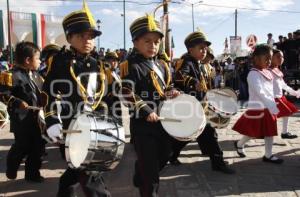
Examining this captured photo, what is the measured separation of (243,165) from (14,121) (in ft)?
9.78

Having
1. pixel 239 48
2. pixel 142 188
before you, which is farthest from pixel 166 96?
pixel 239 48

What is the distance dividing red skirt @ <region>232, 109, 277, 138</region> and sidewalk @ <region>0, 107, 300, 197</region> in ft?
1.34

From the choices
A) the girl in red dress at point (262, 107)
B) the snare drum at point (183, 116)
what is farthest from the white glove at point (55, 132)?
the girl in red dress at point (262, 107)

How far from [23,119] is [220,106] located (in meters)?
2.32

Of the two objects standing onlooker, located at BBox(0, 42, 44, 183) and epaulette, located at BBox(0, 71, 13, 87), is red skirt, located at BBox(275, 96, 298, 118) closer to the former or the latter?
standing onlooker, located at BBox(0, 42, 44, 183)

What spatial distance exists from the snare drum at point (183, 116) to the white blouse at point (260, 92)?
2.10 metres

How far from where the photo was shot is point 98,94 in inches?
140

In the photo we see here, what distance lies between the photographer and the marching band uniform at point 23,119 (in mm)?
4797

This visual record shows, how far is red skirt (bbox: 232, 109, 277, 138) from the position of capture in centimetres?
548

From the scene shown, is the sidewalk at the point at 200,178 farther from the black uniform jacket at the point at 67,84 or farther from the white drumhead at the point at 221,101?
the black uniform jacket at the point at 67,84

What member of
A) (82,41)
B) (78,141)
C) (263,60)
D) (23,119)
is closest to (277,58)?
(263,60)

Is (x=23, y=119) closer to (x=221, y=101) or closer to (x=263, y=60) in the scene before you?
(x=221, y=101)

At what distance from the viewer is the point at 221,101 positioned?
16.4 feet

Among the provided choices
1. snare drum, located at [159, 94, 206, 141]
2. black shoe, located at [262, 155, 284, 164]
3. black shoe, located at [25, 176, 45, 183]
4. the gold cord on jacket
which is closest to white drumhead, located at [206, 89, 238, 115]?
black shoe, located at [262, 155, 284, 164]
